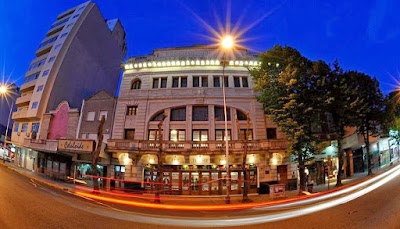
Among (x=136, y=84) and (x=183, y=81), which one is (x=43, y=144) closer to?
(x=136, y=84)

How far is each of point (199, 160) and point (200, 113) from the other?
595cm

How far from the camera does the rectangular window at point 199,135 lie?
25.6 meters

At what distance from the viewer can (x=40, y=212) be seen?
7238mm

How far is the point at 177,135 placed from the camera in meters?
25.9

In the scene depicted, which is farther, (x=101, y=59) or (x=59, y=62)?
(x=101, y=59)

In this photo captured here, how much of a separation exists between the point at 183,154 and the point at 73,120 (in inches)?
662

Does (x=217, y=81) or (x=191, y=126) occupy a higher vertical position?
(x=217, y=81)

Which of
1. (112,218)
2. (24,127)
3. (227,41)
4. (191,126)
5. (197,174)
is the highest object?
(227,41)

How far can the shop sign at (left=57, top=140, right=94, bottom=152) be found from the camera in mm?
23513

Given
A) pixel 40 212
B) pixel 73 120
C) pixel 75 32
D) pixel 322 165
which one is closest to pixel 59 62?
pixel 75 32

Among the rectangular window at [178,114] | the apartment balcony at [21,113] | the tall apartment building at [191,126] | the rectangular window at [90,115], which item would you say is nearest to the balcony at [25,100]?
the apartment balcony at [21,113]

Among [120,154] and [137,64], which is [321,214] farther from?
[137,64]

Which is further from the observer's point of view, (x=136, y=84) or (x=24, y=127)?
(x=24, y=127)

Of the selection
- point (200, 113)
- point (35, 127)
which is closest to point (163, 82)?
point (200, 113)
